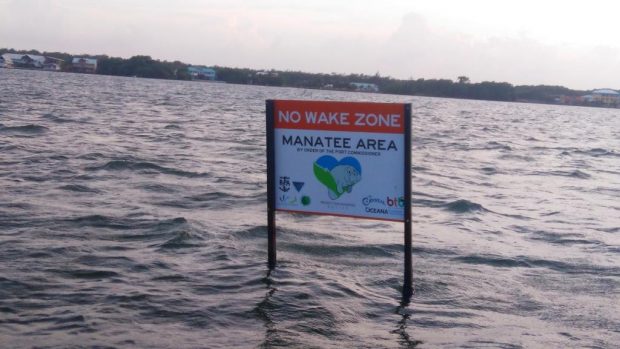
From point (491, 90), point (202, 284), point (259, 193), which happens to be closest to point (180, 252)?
point (202, 284)

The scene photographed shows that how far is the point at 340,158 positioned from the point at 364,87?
140580mm

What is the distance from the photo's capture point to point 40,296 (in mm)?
7543

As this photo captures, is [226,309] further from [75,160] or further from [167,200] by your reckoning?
[75,160]

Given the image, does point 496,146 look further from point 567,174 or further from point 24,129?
point 24,129

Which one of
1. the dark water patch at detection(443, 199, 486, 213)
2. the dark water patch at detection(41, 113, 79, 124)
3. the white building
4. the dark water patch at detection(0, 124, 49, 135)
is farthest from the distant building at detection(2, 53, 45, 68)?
the dark water patch at detection(443, 199, 486, 213)

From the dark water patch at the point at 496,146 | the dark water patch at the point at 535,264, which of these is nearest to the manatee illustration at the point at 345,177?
the dark water patch at the point at 535,264

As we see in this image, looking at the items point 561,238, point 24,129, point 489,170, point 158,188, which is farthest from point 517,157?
point 561,238

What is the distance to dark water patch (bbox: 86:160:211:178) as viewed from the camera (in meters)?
Answer: 16.6

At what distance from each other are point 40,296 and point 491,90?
146714mm

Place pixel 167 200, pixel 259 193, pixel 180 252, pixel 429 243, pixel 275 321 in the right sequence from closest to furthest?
pixel 275 321, pixel 180 252, pixel 429 243, pixel 167 200, pixel 259 193

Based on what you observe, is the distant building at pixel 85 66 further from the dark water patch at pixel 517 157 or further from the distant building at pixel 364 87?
the dark water patch at pixel 517 157

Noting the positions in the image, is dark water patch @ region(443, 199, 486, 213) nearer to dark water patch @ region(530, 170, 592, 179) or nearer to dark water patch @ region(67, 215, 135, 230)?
dark water patch @ region(67, 215, 135, 230)

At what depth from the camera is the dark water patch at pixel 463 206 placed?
14.0m

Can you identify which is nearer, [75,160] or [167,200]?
[167,200]
